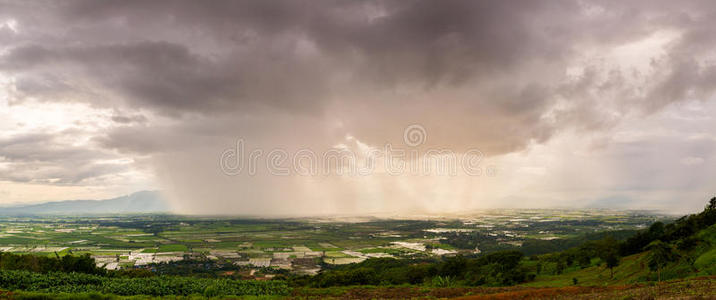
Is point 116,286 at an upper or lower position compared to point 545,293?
lower

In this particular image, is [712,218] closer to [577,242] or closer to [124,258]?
[577,242]

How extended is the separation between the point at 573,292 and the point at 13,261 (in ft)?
366

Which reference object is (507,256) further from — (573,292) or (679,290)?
(679,290)

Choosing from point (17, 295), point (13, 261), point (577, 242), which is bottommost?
point (577, 242)

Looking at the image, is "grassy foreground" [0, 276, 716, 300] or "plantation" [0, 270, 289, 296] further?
"plantation" [0, 270, 289, 296]

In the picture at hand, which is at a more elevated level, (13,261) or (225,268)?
(13,261)

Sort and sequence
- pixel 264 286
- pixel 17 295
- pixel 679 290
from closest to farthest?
pixel 679 290 → pixel 17 295 → pixel 264 286

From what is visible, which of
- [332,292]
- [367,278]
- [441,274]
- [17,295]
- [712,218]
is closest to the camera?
[17,295]

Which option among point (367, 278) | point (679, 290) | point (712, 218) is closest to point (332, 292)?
point (367, 278)

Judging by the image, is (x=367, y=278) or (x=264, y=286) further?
(x=367, y=278)

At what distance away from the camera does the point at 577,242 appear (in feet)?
655

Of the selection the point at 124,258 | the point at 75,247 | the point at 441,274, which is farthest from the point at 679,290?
the point at 75,247

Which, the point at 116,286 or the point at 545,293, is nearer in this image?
the point at 545,293

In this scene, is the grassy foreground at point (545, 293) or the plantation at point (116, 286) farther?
the plantation at point (116, 286)
